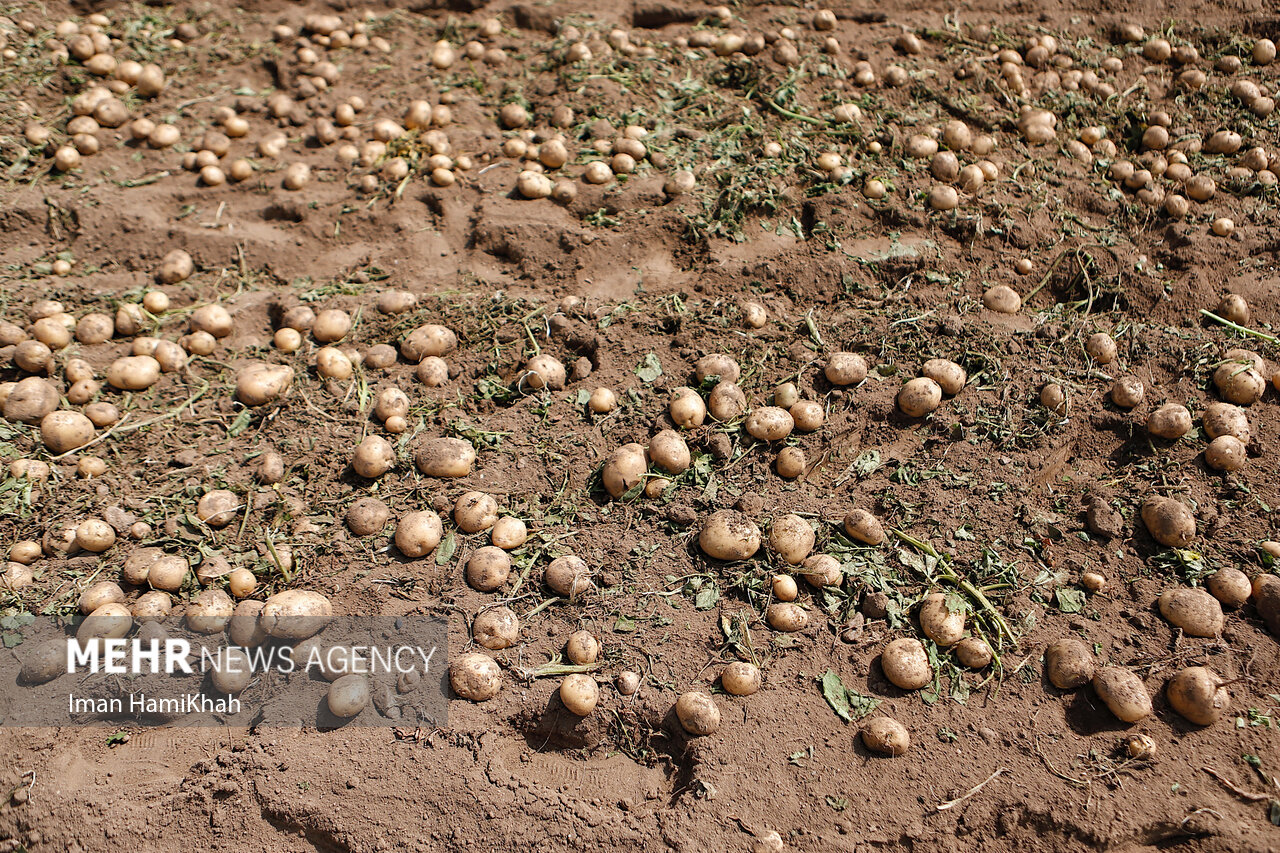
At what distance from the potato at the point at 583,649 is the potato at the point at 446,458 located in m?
0.97

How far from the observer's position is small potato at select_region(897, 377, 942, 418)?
3.57 m

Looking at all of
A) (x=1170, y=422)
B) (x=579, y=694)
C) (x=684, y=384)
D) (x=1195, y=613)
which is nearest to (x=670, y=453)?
(x=684, y=384)

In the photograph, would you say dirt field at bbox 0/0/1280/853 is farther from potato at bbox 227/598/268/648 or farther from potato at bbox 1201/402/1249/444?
potato at bbox 227/598/268/648

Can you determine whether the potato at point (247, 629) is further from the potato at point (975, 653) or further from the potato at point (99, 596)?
the potato at point (975, 653)

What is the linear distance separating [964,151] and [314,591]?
14.1ft

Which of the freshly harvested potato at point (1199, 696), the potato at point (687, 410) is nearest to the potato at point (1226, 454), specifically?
the freshly harvested potato at point (1199, 696)

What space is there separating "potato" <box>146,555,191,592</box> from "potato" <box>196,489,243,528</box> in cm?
24

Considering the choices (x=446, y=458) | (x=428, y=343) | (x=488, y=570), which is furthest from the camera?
(x=428, y=343)

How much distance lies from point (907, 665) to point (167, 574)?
2.91 m

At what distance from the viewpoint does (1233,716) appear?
281cm

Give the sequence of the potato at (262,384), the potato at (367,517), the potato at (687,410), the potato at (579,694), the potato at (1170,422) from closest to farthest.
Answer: the potato at (579,694), the potato at (367,517), the potato at (1170,422), the potato at (687,410), the potato at (262,384)

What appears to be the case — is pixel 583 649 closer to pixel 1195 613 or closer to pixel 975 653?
pixel 975 653

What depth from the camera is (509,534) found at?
3.30 m

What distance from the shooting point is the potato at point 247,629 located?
9.87 ft
